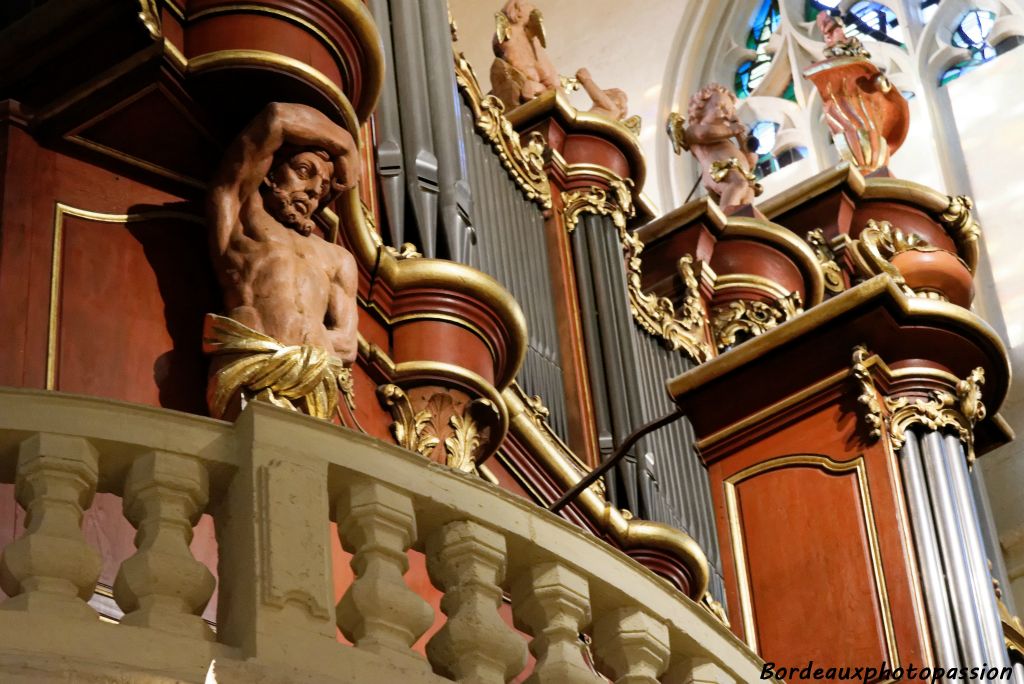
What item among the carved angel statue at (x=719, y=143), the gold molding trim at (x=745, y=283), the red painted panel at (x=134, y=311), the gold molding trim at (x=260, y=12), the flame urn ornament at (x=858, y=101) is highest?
the flame urn ornament at (x=858, y=101)

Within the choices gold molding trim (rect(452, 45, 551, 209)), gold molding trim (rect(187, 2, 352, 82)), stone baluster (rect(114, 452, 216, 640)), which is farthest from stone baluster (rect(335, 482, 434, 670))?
gold molding trim (rect(452, 45, 551, 209))

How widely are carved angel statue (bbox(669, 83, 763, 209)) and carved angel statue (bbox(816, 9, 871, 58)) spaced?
2.11 ft

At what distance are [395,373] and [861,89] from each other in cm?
551

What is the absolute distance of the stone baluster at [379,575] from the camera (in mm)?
3139

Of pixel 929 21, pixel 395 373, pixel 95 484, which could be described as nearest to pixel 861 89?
pixel 929 21

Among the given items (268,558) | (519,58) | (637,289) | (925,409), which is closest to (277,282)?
(268,558)

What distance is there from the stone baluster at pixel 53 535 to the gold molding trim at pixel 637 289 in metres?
5.34

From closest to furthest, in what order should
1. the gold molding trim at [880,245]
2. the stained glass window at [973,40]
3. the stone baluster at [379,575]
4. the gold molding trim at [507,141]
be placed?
the stone baluster at [379,575] → the gold molding trim at [507,141] → the gold molding trim at [880,245] → the stained glass window at [973,40]

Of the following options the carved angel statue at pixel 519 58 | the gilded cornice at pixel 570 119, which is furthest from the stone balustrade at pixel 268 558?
the carved angel statue at pixel 519 58

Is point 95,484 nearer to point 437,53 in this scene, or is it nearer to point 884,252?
point 437,53

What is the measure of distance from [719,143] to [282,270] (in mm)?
5682

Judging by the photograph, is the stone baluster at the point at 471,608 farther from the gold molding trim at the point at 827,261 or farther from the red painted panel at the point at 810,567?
the gold molding trim at the point at 827,261

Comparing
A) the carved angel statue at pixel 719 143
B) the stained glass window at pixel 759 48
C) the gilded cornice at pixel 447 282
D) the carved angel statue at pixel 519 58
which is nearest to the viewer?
the gilded cornice at pixel 447 282

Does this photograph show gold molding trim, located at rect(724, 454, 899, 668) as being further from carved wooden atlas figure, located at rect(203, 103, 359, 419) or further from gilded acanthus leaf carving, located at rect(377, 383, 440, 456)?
carved wooden atlas figure, located at rect(203, 103, 359, 419)
